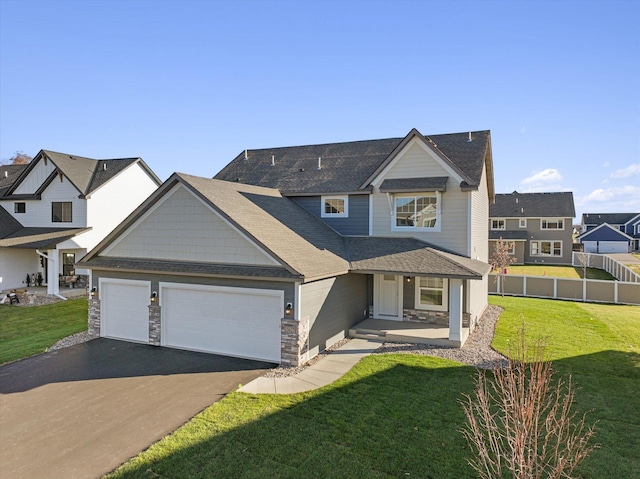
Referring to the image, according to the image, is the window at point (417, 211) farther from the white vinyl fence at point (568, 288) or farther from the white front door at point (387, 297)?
the white vinyl fence at point (568, 288)

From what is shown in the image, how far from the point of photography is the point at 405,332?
1416 cm

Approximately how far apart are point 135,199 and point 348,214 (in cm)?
1904

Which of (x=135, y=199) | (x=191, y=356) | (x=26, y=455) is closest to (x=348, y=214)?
(x=191, y=356)

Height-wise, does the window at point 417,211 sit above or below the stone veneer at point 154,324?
above

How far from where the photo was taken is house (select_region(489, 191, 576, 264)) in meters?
42.8

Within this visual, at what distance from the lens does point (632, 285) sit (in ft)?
70.3

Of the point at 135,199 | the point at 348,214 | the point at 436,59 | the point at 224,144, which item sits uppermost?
the point at 436,59

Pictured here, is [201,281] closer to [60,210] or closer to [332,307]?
[332,307]

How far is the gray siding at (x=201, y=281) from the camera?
11.4m

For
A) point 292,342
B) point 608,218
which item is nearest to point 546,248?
point 292,342

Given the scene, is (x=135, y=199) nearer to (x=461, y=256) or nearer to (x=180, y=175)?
(x=180, y=175)

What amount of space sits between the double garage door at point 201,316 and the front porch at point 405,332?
4.03 meters

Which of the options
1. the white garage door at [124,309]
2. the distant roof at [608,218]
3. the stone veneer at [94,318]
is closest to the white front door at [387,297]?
the white garage door at [124,309]

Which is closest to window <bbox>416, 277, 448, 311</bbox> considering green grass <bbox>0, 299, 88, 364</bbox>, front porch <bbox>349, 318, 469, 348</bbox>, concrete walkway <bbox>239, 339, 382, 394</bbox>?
front porch <bbox>349, 318, 469, 348</bbox>
